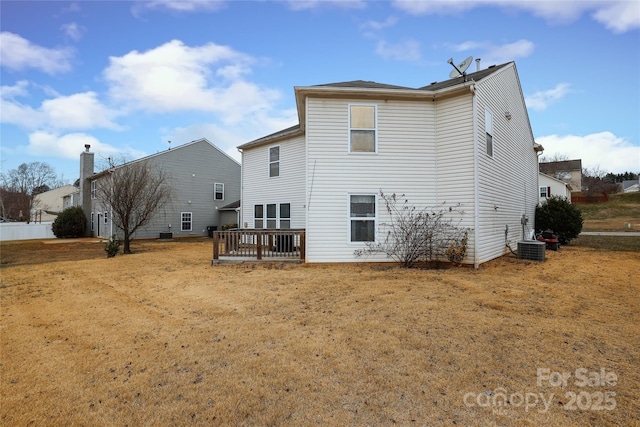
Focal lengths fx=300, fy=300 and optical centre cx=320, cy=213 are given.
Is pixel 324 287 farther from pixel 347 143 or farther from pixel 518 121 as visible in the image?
pixel 518 121

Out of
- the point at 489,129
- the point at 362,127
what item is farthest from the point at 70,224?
the point at 489,129

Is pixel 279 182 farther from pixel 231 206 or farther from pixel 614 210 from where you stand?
pixel 614 210

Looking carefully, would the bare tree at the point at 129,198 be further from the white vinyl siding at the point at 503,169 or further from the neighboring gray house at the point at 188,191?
the white vinyl siding at the point at 503,169

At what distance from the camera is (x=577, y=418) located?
7.69 ft

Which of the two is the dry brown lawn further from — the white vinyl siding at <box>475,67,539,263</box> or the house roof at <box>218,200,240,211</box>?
the house roof at <box>218,200,240,211</box>

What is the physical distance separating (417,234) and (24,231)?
32238mm

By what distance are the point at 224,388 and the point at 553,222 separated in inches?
621

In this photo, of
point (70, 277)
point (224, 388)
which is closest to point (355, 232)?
point (224, 388)

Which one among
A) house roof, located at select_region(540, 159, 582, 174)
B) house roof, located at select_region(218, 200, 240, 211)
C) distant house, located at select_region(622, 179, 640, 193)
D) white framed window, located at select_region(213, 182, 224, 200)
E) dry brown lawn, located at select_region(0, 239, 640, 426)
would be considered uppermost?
house roof, located at select_region(540, 159, 582, 174)

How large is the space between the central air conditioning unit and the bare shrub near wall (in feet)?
9.69

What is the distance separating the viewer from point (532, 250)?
Result: 9.72m

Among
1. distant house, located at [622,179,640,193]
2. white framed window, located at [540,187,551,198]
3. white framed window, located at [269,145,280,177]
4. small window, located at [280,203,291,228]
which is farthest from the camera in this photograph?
distant house, located at [622,179,640,193]

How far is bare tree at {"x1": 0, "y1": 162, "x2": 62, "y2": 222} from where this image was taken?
41438 mm

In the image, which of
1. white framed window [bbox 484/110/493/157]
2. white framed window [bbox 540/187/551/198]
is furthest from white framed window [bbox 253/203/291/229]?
white framed window [bbox 540/187/551/198]
